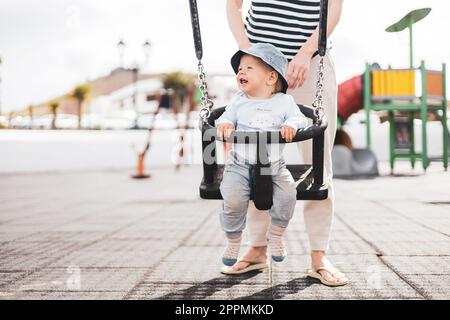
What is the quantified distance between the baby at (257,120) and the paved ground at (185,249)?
1.74 feet

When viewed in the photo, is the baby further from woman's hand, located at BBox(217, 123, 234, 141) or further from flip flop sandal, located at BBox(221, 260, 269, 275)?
flip flop sandal, located at BBox(221, 260, 269, 275)

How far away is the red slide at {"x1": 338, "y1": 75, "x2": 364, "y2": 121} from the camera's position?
1148 centimetres

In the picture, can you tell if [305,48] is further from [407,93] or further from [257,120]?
[407,93]

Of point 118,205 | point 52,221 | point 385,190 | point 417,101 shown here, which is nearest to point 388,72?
point 417,101

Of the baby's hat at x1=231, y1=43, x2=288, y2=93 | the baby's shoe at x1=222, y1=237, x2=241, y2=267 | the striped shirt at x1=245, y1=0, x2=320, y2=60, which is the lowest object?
the baby's shoe at x1=222, y1=237, x2=241, y2=267

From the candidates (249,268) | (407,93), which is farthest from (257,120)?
(407,93)

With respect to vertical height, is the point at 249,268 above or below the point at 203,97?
below

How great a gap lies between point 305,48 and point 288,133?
0.56 meters

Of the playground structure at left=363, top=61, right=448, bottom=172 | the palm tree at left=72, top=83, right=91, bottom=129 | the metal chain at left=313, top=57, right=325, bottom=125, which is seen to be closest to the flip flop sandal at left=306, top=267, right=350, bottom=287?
the metal chain at left=313, top=57, right=325, bottom=125

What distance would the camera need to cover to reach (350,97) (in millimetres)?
11586

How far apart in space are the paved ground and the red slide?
12.1ft

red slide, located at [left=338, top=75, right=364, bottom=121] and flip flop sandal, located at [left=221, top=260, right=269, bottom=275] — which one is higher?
red slide, located at [left=338, top=75, right=364, bottom=121]

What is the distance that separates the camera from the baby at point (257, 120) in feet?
7.73

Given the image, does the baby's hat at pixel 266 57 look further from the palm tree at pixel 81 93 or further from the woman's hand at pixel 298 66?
the palm tree at pixel 81 93
